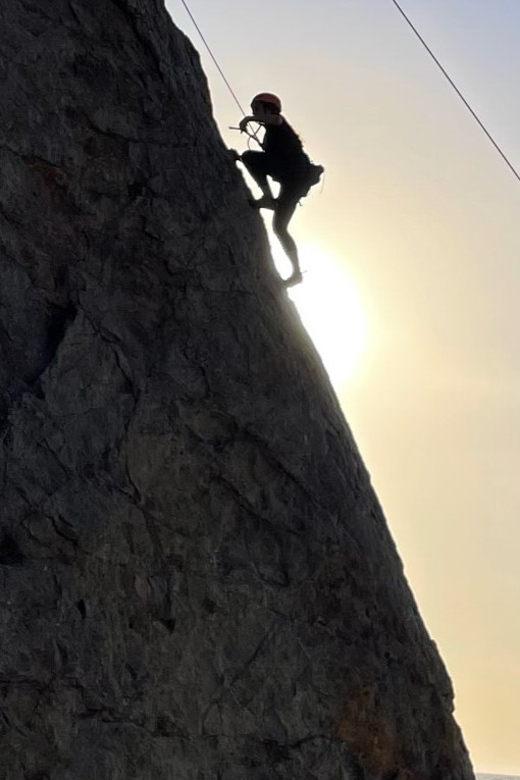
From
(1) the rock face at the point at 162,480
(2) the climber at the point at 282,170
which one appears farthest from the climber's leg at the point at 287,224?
(1) the rock face at the point at 162,480

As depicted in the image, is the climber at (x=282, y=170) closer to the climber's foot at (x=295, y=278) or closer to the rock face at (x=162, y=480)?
the climber's foot at (x=295, y=278)

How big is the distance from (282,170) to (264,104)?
94 cm

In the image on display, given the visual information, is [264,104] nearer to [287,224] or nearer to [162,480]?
[287,224]

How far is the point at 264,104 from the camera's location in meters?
14.9

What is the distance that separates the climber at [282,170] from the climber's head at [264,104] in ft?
0.61

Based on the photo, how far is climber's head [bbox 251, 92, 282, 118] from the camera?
48.9 feet

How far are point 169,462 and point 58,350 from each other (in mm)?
1728

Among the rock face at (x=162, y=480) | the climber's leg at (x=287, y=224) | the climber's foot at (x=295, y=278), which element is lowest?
the rock face at (x=162, y=480)

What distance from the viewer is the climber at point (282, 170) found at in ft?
50.0

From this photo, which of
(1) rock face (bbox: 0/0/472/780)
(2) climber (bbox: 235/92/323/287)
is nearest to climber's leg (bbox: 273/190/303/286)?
(2) climber (bbox: 235/92/323/287)

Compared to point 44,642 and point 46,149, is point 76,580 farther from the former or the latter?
point 46,149

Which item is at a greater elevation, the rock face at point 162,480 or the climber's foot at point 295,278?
the climber's foot at point 295,278

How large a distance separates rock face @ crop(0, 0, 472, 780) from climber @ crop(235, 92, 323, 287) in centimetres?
52

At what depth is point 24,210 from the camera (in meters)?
12.7
